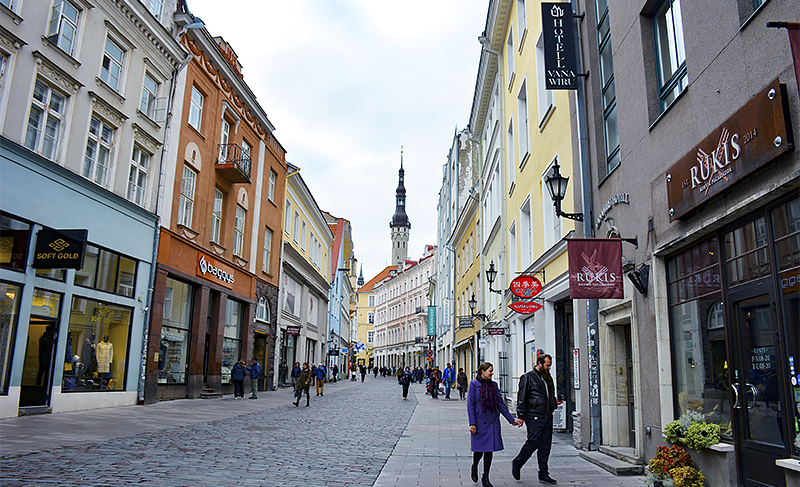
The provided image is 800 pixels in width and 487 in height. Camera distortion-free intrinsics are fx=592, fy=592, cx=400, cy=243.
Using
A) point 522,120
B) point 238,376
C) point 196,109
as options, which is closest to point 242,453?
point 522,120

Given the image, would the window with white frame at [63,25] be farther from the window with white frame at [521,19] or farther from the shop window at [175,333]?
the window with white frame at [521,19]

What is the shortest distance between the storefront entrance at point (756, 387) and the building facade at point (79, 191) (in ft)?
42.8

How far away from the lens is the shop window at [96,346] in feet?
50.0

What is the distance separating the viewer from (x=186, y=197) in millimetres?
21562

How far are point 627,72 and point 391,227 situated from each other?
132m

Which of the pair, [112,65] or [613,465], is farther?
[112,65]

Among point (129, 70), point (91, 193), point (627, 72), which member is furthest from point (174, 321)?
point (627, 72)

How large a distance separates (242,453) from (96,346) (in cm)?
889

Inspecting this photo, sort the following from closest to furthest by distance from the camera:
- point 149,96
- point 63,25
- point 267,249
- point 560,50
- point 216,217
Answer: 1. point 560,50
2. point 63,25
3. point 149,96
4. point 216,217
5. point 267,249

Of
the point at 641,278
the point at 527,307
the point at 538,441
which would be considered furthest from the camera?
the point at 527,307

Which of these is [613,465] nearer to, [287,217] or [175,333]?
[175,333]

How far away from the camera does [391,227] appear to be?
14100 centimetres

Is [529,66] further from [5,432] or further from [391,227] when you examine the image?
[391,227]

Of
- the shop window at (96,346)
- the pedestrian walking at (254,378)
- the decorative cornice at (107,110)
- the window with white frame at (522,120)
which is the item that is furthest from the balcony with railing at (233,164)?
the window with white frame at (522,120)
